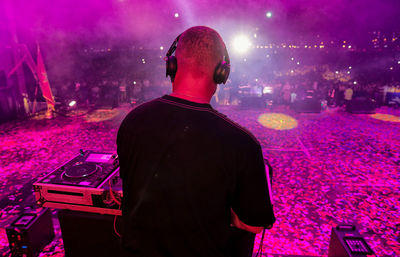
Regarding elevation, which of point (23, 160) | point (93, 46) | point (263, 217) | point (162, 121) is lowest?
point (23, 160)

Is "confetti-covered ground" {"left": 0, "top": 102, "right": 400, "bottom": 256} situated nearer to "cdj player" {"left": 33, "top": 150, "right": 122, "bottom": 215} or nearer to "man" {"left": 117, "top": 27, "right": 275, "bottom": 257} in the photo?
"cdj player" {"left": 33, "top": 150, "right": 122, "bottom": 215}

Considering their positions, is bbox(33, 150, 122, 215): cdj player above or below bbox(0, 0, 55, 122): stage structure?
below

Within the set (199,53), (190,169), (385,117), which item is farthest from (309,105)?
(190,169)

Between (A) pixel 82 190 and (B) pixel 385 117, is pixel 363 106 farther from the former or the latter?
(A) pixel 82 190

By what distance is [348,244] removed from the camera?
234 cm

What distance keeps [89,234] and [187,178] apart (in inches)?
67.1

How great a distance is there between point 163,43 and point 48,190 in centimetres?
1535

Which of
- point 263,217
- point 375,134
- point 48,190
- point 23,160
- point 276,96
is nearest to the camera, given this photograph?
point 263,217

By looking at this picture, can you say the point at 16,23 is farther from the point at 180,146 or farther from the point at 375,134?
the point at 375,134

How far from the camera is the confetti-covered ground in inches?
129

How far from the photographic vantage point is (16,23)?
1013 centimetres

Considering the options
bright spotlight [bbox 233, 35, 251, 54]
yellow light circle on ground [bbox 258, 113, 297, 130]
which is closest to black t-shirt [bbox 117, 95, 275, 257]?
yellow light circle on ground [bbox 258, 113, 297, 130]

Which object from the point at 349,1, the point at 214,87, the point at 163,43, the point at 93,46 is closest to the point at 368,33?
the point at 349,1

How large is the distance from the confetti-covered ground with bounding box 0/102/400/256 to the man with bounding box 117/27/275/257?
2098 mm
